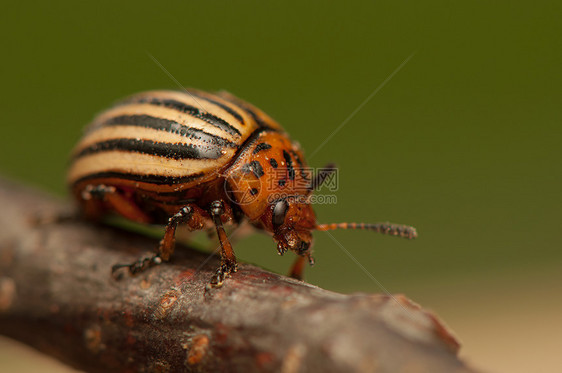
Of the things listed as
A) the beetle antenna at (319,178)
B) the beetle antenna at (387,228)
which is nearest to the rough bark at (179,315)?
the beetle antenna at (387,228)

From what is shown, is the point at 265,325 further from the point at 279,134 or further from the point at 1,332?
the point at 1,332

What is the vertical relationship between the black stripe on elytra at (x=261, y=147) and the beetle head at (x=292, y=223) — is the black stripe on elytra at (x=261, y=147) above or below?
above

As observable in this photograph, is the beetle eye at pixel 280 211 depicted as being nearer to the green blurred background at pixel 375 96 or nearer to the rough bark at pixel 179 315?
the rough bark at pixel 179 315

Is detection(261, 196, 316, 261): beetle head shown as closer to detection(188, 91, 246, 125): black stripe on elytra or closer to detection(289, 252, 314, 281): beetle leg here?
detection(289, 252, 314, 281): beetle leg

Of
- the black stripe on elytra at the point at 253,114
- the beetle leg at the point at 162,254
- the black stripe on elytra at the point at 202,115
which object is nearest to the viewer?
the beetle leg at the point at 162,254

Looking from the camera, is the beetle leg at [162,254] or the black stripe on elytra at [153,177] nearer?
the beetle leg at [162,254]

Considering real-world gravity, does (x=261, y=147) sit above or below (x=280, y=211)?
above

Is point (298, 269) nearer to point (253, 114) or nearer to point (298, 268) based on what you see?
point (298, 268)

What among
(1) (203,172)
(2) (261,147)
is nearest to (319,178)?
(2) (261,147)
